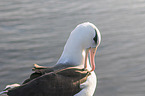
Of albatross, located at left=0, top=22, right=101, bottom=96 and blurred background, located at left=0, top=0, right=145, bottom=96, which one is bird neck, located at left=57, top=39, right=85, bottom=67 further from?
blurred background, located at left=0, top=0, right=145, bottom=96

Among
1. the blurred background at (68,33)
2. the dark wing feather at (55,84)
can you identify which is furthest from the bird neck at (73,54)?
the blurred background at (68,33)

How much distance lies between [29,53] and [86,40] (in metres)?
2.35

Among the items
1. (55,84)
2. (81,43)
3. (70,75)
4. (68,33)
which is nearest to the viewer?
(55,84)

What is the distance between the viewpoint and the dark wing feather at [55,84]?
4.75 meters

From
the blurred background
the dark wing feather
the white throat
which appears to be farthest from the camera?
the blurred background

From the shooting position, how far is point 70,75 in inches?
203

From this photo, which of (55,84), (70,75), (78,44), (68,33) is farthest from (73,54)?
(68,33)

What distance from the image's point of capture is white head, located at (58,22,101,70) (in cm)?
528

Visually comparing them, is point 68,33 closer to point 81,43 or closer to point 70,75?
point 81,43

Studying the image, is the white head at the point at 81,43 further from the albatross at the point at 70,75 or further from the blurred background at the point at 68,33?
the blurred background at the point at 68,33

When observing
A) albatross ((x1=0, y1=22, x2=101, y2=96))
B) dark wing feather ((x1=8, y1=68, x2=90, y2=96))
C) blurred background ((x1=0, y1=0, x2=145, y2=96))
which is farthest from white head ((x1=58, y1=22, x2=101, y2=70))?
blurred background ((x1=0, y1=0, x2=145, y2=96))

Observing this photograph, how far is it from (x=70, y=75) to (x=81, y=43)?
55 cm

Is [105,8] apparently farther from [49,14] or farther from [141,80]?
[141,80]

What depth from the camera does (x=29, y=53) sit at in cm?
735
